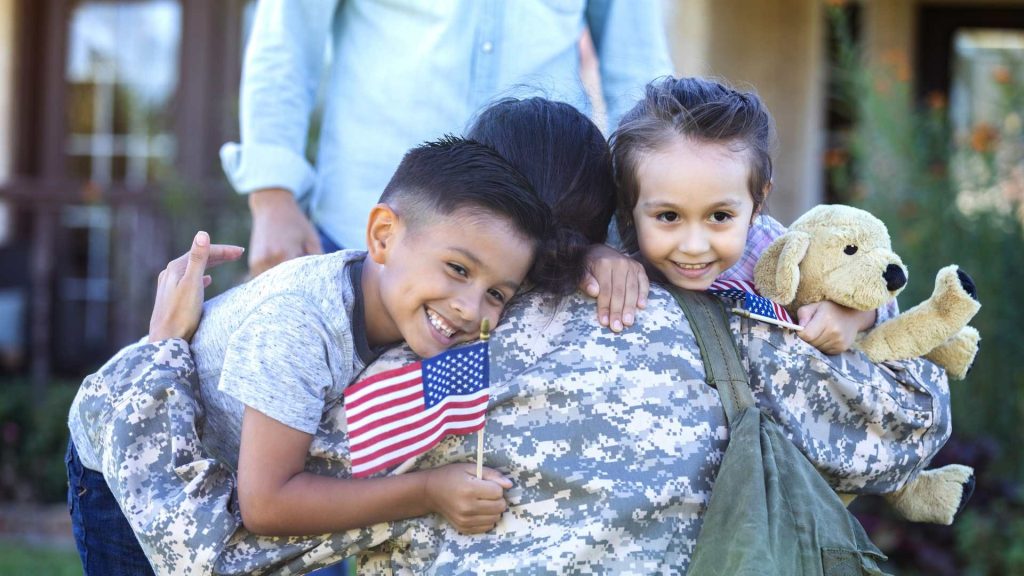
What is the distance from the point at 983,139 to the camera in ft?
16.9

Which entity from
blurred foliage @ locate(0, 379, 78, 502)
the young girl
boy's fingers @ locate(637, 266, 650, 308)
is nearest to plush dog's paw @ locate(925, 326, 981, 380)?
the young girl

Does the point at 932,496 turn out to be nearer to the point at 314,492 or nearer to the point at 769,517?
the point at 769,517

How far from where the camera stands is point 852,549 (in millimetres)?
1959

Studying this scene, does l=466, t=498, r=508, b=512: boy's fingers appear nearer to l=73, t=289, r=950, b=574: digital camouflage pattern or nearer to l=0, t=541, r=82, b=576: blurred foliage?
l=73, t=289, r=950, b=574: digital camouflage pattern

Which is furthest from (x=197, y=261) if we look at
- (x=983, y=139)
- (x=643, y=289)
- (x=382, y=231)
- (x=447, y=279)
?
(x=983, y=139)

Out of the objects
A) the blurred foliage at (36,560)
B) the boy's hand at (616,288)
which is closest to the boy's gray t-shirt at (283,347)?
the boy's hand at (616,288)

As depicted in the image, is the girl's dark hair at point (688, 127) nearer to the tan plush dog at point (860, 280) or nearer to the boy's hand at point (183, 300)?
the tan plush dog at point (860, 280)

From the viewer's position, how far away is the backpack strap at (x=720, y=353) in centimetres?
204

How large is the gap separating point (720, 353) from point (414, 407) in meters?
0.50

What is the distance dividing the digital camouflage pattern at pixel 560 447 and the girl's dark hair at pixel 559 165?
0.28ft

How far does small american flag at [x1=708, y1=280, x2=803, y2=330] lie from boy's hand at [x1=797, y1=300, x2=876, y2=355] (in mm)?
26

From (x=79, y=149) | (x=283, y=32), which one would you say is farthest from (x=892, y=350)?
(x=79, y=149)

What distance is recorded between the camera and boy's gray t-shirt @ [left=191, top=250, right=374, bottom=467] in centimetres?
200

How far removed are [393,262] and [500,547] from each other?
535 millimetres
